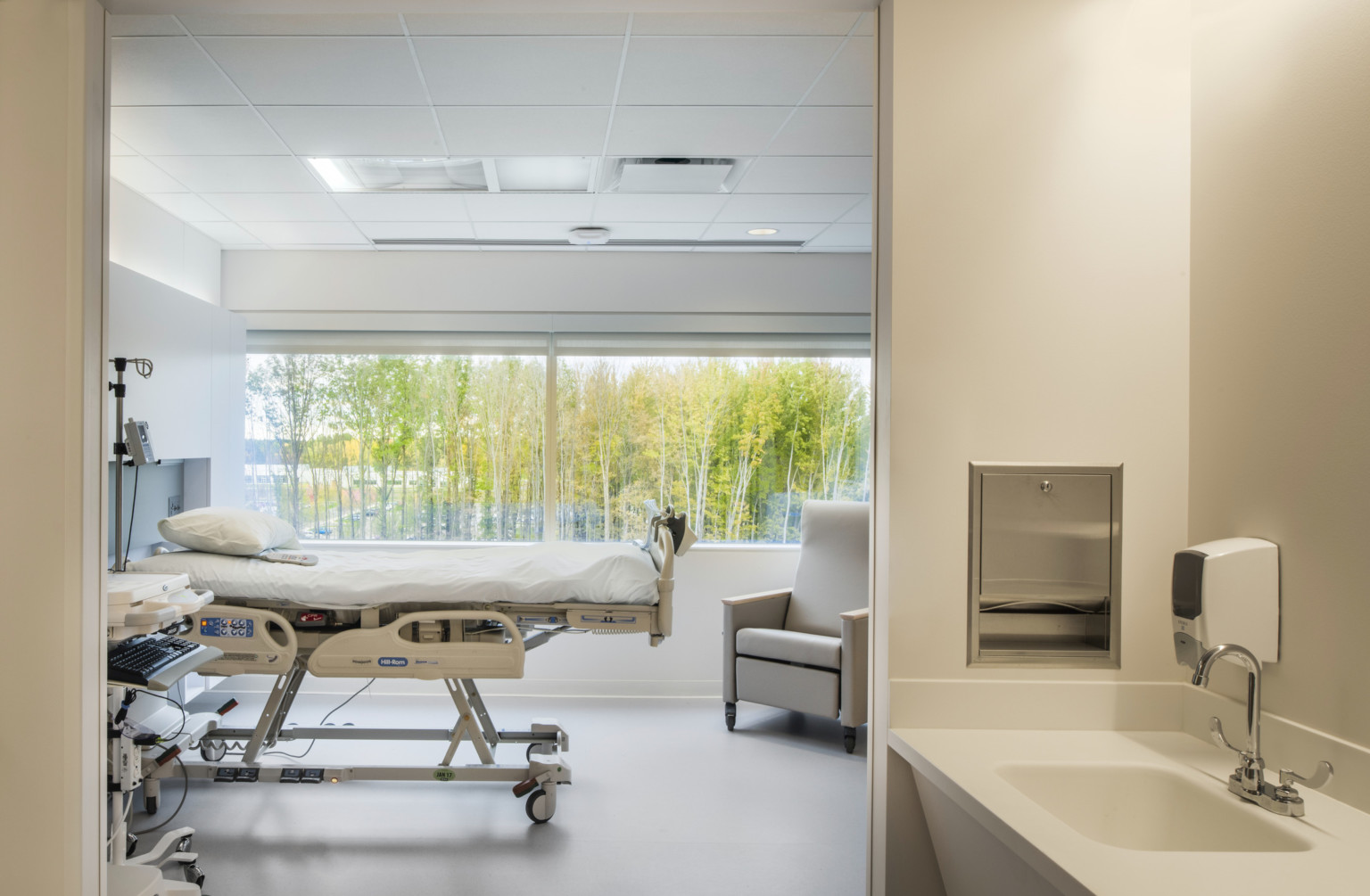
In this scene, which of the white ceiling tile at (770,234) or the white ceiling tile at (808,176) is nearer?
the white ceiling tile at (808,176)

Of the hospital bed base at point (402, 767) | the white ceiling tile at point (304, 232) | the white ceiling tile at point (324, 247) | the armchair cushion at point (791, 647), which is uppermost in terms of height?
the white ceiling tile at point (324, 247)

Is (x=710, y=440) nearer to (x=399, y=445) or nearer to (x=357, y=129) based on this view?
(x=399, y=445)

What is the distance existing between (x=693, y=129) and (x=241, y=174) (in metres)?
1.86

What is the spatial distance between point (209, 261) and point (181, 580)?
2651 millimetres

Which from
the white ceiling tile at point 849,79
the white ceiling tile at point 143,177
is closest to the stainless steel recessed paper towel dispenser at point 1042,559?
the white ceiling tile at point 849,79

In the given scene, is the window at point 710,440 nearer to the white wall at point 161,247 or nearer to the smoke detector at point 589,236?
the smoke detector at point 589,236

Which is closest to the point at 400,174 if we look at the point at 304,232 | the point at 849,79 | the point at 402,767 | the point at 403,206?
the point at 403,206

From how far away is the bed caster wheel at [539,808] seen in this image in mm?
2758

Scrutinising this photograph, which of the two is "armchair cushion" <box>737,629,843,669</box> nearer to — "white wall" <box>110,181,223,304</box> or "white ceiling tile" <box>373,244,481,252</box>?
"white ceiling tile" <box>373,244,481,252</box>

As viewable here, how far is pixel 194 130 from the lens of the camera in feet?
8.89

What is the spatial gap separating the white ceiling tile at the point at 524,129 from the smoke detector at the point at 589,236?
0.98m

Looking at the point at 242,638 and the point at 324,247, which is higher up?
the point at 324,247

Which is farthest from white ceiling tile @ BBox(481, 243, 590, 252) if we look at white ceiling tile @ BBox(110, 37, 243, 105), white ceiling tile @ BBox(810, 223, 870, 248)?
white ceiling tile @ BBox(110, 37, 243, 105)

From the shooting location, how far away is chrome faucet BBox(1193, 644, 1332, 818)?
1151 millimetres
